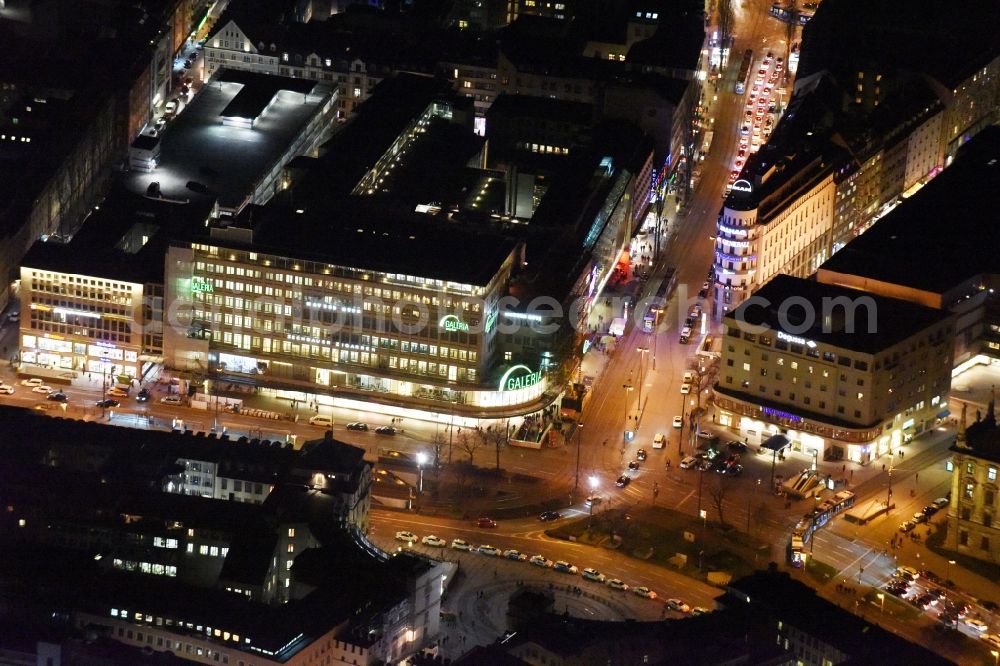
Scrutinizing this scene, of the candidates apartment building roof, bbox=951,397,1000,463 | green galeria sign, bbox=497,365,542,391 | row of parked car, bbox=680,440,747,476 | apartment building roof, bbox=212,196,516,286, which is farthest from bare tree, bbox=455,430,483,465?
apartment building roof, bbox=951,397,1000,463

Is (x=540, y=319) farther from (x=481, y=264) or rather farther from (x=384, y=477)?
(x=384, y=477)

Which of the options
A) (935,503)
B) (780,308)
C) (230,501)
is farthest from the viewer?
(780,308)

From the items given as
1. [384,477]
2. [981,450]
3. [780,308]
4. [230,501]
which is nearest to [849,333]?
[780,308]

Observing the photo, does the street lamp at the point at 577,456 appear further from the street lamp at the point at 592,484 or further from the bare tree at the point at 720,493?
the bare tree at the point at 720,493

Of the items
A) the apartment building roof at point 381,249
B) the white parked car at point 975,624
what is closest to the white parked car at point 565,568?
the white parked car at point 975,624

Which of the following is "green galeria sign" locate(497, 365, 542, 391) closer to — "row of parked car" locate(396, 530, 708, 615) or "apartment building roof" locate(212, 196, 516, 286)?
"apartment building roof" locate(212, 196, 516, 286)

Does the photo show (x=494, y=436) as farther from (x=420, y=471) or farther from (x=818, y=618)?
(x=818, y=618)

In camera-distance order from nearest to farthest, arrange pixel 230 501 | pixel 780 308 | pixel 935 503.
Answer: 1. pixel 230 501
2. pixel 935 503
3. pixel 780 308
